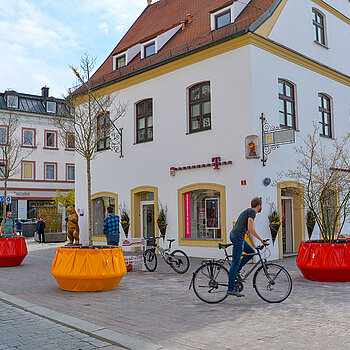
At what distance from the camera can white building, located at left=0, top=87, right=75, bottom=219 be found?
39.6m

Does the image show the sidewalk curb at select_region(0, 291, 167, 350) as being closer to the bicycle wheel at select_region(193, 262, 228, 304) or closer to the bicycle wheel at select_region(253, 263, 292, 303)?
the bicycle wheel at select_region(193, 262, 228, 304)

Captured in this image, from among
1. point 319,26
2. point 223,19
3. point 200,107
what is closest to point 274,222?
point 200,107

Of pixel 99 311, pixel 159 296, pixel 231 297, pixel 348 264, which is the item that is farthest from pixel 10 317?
pixel 348 264

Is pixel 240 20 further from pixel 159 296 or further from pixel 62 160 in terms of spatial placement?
pixel 62 160

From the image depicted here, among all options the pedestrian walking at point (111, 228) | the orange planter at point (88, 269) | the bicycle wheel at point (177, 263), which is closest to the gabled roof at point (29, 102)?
the pedestrian walking at point (111, 228)

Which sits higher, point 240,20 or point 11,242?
point 240,20

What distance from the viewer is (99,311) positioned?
733 centimetres

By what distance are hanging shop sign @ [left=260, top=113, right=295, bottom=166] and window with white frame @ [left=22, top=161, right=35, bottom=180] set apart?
29874 millimetres

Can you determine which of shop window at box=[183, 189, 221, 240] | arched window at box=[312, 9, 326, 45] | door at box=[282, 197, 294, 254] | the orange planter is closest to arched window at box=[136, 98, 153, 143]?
shop window at box=[183, 189, 221, 240]

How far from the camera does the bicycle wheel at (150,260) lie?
12482 mm

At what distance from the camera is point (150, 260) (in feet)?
41.2

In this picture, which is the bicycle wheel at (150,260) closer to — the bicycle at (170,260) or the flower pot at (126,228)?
the bicycle at (170,260)

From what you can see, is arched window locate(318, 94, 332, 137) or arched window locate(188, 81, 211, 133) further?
arched window locate(318, 94, 332, 137)

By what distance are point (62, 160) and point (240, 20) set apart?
97.2 ft
